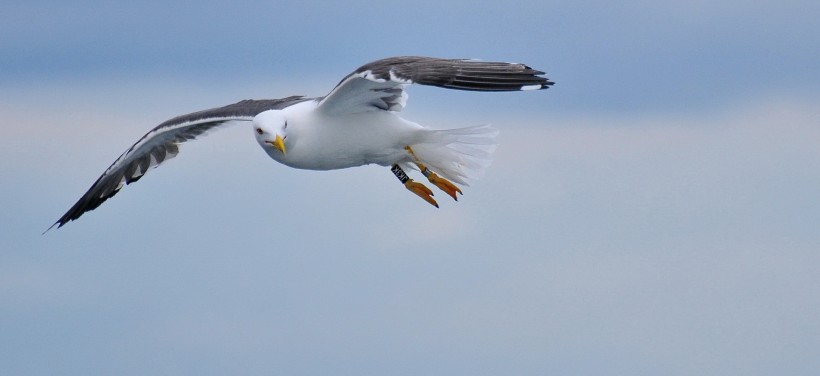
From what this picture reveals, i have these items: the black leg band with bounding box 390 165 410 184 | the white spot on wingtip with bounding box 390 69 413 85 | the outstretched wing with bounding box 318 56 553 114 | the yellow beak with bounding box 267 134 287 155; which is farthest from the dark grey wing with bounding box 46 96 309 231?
the white spot on wingtip with bounding box 390 69 413 85

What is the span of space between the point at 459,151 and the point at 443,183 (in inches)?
14.4

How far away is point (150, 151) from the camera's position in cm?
1510

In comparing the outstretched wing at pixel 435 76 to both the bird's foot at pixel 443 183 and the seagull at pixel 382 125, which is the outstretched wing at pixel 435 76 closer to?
the seagull at pixel 382 125

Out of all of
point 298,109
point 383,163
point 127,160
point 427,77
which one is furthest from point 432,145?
point 127,160

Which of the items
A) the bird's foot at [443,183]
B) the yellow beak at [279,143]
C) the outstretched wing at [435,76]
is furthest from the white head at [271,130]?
the bird's foot at [443,183]

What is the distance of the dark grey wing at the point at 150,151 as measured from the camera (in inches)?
536

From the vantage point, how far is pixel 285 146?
1191cm

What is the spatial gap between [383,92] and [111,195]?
4.71 m

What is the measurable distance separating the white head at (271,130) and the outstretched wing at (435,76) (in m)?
0.39

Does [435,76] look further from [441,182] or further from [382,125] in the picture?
[441,182]

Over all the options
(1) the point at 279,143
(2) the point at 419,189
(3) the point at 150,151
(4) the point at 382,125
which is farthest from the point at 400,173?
(3) the point at 150,151

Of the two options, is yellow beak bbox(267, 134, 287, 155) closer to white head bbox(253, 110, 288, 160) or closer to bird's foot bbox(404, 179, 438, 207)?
white head bbox(253, 110, 288, 160)

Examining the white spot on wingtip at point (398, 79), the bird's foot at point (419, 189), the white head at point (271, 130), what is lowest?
the bird's foot at point (419, 189)

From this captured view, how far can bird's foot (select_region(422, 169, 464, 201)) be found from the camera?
43.0ft
